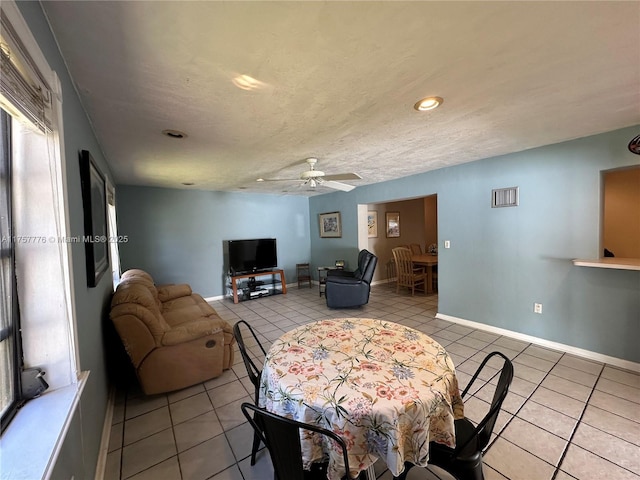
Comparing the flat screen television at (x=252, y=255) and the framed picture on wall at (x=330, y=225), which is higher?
the framed picture on wall at (x=330, y=225)

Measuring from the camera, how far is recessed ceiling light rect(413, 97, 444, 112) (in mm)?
1712

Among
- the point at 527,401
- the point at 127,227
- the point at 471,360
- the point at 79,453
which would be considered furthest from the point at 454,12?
the point at 127,227

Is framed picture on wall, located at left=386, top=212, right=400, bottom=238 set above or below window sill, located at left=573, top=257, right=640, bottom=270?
above

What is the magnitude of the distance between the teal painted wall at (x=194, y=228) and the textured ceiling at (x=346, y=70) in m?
2.37

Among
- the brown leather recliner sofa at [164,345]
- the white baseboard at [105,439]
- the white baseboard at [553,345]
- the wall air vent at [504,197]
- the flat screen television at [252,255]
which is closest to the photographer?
the white baseboard at [105,439]

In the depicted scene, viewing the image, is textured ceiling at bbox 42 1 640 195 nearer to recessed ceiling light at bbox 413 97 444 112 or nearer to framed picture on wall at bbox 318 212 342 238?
recessed ceiling light at bbox 413 97 444 112

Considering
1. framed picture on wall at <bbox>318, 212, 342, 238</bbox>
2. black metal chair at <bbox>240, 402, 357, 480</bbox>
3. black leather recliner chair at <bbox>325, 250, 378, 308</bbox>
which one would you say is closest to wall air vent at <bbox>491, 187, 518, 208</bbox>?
black leather recliner chair at <bbox>325, 250, 378, 308</bbox>

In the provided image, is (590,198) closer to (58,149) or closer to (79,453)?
(58,149)

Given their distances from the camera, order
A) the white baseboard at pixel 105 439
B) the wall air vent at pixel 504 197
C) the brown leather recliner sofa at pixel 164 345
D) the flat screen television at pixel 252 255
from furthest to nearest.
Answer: the flat screen television at pixel 252 255 → the wall air vent at pixel 504 197 → the brown leather recliner sofa at pixel 164 345 → the white baseboard at pixel 105 439

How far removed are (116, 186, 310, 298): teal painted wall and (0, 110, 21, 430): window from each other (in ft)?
13.7

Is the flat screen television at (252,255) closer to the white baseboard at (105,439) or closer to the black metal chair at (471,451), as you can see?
the white baseboard at (105,439)

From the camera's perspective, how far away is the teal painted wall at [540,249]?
2.51m

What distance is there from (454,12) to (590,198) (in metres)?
2.71

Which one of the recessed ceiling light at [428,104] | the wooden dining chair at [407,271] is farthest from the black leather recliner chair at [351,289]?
the recessed ceiling light at [428,104]
